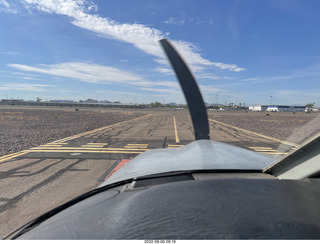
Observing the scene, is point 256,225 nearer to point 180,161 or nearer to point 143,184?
point 143,184

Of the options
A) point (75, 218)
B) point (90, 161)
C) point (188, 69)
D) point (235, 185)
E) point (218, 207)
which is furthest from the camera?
point (90, 161)

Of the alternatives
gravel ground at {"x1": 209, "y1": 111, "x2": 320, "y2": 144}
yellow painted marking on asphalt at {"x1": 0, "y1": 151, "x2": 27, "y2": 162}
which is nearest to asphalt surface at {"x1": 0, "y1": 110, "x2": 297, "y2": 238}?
yellow painted marking on asphalt at {"x1": 0, "y1": 151, "x2": 27, "y2": 162}

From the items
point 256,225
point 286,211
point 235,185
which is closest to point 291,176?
point 235,185

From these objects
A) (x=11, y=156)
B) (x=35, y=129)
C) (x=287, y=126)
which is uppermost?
(x=287, y=126)

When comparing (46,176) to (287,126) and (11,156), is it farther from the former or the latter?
(287,126)

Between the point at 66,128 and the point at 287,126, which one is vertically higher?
the point at 287,126

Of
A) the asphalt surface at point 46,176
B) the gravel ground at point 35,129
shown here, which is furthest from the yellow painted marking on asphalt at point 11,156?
the gravel ground at point 35,129

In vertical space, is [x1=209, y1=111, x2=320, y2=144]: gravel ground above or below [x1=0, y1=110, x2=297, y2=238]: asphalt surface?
above

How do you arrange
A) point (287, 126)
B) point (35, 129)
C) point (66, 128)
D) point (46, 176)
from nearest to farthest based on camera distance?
1. point (46, 176)
2. point (35, 129)
3. point (66, 128)
4. point (287, 126)

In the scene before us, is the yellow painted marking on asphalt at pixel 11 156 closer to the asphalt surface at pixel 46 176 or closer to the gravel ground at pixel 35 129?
the asphalt surface at pixel 46 176

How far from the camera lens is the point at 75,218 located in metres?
1.07

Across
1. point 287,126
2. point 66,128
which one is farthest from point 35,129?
point 287,126

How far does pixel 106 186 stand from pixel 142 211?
837 millimetres

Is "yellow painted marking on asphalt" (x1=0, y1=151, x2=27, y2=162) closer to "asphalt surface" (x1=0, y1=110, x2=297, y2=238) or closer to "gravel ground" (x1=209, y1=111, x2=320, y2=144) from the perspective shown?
"asphalt surface" (x1=0, y1=110, x2=297, y2=238)
